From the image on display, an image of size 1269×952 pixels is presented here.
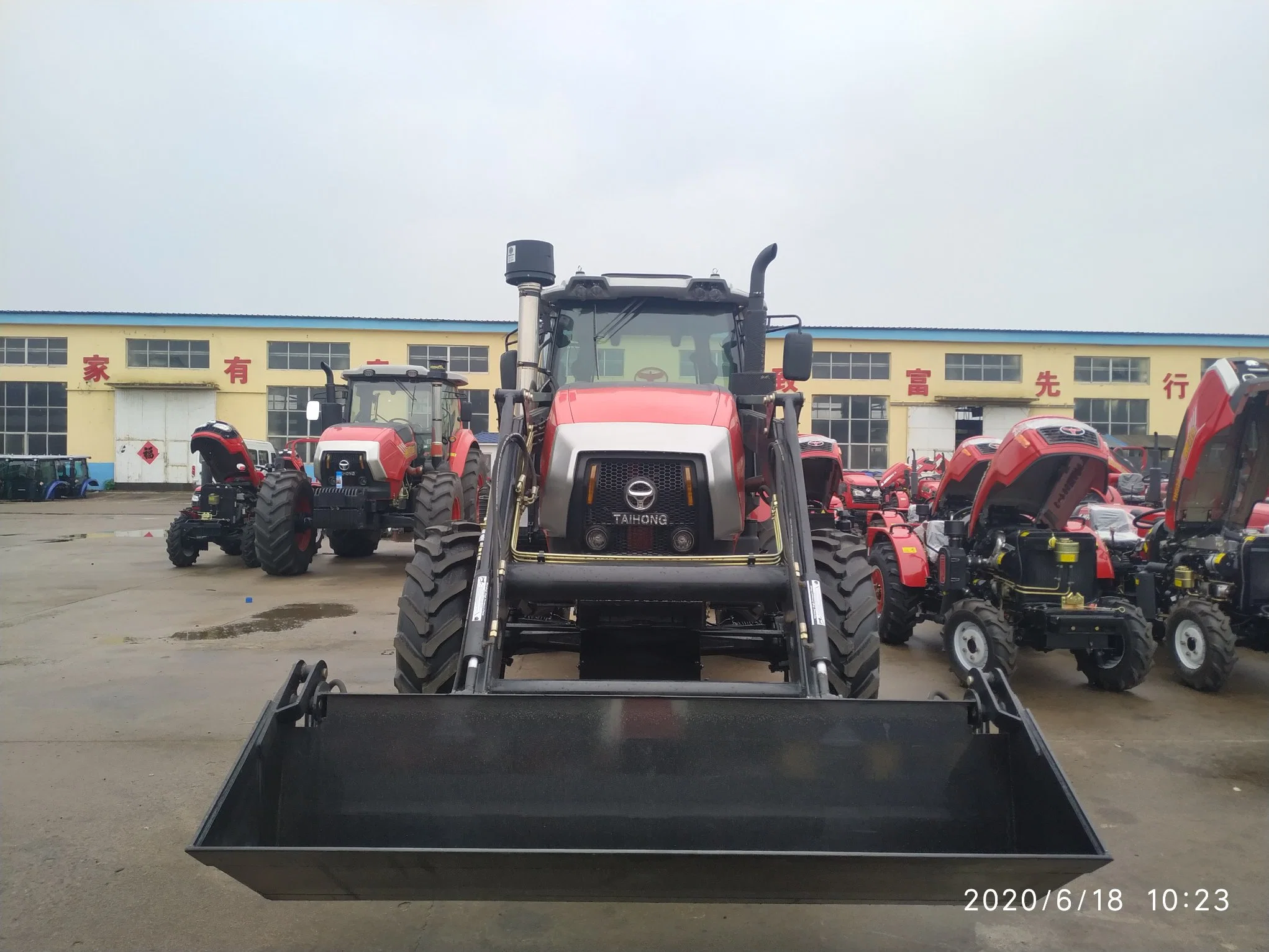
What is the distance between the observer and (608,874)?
242 centimetres

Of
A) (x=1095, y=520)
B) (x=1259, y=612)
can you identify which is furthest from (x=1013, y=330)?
(x=1259, y=612)

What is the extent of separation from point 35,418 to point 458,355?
1675 cm

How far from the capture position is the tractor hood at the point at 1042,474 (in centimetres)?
693

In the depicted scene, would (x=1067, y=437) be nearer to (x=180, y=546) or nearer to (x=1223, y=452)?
(x=1223, y=452)

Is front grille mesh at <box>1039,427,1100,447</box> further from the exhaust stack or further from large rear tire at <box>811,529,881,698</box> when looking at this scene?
the exhaust stack

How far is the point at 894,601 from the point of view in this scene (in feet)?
27.3

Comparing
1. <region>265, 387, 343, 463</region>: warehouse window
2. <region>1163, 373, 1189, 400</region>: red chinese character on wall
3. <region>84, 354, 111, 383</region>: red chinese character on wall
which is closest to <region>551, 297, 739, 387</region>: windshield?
<region>265, 387, 343, 463</region>: warehouse window

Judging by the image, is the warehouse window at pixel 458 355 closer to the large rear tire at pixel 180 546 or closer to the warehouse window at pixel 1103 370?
the large rear tire at pixel 180 546

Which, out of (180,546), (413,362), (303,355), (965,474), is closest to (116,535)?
(180,546)

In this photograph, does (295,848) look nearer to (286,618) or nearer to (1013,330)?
(286,618)

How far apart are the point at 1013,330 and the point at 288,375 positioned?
26.9 meters

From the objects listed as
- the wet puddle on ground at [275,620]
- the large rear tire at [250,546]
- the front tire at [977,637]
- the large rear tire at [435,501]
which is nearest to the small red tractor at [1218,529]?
the front tire at [977,637]

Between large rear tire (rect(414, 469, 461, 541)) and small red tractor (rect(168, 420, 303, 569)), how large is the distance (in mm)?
2093

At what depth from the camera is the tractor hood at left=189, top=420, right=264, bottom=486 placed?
13.3 metres
